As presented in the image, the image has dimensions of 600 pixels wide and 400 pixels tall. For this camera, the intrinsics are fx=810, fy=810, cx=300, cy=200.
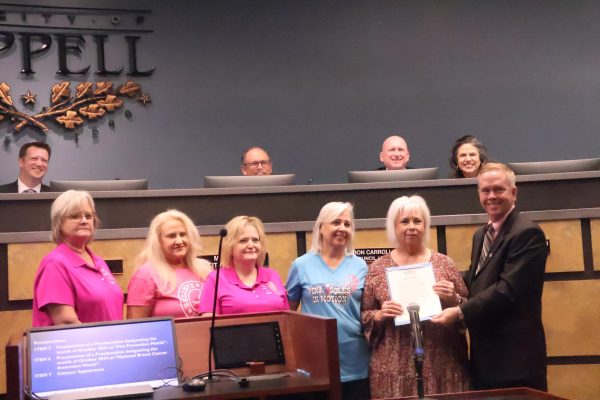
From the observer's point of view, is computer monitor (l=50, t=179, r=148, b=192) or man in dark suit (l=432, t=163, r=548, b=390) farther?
computer monitor (l=50, t=179, r=148, b=192)

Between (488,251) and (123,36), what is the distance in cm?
483

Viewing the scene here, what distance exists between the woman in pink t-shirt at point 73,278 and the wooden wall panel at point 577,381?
2533 millimetres

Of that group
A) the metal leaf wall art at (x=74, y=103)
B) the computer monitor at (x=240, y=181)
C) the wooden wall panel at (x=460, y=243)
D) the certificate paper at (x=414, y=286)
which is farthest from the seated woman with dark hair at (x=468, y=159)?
the metal leaf wall art at (x=74, y=103)

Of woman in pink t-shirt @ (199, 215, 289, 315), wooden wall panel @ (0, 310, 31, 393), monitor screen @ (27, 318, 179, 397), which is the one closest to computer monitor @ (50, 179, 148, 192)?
wooden wall panel @ (0, 310, 31, 393)

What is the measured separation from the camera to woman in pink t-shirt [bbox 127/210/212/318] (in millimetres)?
3529

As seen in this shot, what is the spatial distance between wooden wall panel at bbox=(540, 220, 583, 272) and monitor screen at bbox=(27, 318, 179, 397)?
2592 millimetres

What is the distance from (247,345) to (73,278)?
0.80m

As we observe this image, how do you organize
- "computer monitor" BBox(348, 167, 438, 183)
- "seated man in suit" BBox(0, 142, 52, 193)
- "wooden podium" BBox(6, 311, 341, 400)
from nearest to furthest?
"wooden podium" BBox(6, 311, 341, 400), "computer monitor" BBox(348, 167, 438, 183), "seated man in suit" BBox(0, 142, 52, 193)

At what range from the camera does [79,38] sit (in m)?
7.28

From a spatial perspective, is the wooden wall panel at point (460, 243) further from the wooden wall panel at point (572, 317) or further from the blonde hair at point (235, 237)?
the blonde hair at point (235, 237)

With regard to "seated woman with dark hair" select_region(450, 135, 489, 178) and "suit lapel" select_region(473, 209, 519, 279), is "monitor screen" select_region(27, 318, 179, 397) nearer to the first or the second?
"suit lapel" select_region(473, 209, 519, 279)

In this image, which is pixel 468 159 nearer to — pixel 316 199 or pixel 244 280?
pixel 316 199

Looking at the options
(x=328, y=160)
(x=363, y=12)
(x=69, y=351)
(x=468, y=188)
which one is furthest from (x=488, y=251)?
(x=363, y=12)

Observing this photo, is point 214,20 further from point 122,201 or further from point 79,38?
point 122,201
